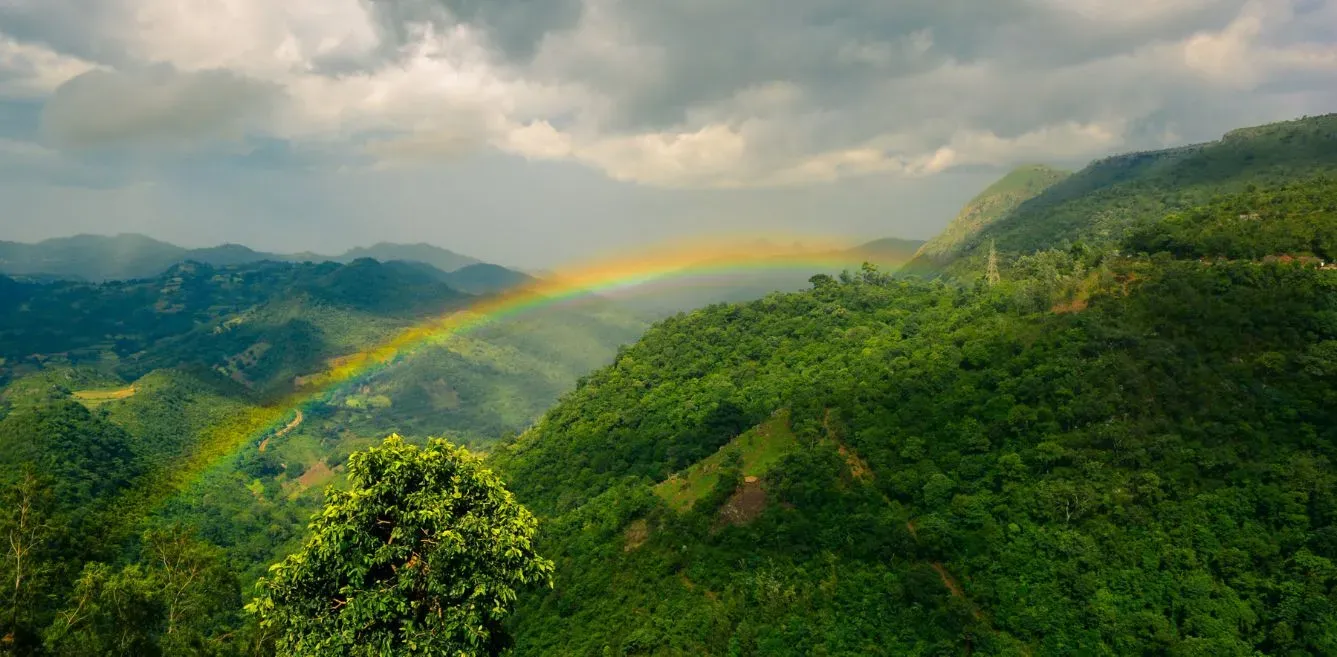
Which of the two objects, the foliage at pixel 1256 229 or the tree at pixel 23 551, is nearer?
the tree at pixel 23 551

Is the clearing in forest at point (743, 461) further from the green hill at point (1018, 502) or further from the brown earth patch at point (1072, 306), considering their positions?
the brown earth patch at point (1072, 306)

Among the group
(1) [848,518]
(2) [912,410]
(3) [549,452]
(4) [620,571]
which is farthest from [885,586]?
(3) [549,452]

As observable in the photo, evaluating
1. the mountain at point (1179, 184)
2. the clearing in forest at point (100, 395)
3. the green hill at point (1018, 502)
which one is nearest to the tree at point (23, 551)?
the green hill at point (1018, 502)

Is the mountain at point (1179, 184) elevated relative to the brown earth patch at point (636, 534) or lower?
elevated

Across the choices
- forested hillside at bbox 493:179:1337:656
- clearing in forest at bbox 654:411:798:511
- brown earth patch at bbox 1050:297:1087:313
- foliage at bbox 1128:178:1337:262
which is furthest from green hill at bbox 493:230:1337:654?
foliage at bbox 1128:178:1337:262

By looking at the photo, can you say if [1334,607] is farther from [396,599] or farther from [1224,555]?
[396,599]

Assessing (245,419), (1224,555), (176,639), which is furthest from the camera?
(245,419)

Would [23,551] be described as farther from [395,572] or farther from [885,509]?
[885,509]
